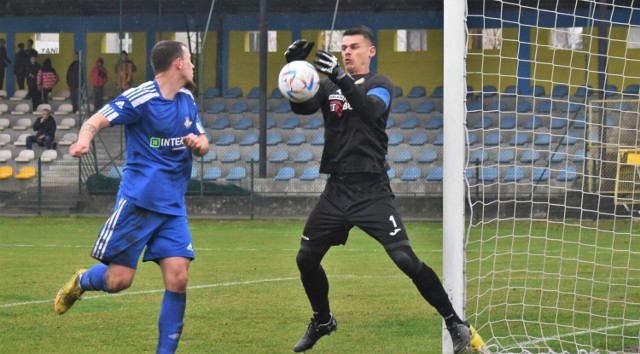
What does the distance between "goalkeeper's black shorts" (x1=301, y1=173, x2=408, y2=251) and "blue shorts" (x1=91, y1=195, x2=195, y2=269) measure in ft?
3.49

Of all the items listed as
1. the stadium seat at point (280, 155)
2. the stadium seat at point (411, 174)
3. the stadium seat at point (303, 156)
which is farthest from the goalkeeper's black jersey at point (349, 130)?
the stadium seat at point (280, 155)

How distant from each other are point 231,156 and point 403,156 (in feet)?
14.2

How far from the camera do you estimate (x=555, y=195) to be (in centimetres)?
2303

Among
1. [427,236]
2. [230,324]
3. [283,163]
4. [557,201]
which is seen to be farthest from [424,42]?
[230,324]

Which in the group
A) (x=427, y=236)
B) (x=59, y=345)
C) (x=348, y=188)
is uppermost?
(x=348, y=188)

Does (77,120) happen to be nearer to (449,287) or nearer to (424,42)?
(424,42)

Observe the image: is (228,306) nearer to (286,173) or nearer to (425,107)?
(286,173)

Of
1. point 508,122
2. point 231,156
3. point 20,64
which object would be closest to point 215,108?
point 231,156

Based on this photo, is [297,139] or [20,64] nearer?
[297,139]

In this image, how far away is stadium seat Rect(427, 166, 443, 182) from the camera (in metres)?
26.8

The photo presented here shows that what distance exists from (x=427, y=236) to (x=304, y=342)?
13.3 metres

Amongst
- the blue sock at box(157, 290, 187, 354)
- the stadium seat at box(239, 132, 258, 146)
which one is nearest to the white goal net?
the blue sock at box(157, 290, 187, 354)

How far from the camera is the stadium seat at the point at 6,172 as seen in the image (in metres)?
29.4

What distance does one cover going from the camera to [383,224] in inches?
308
